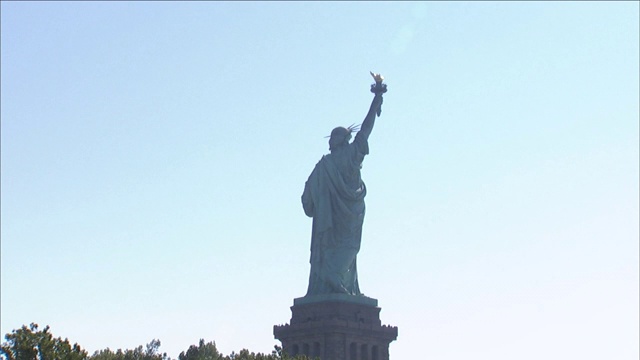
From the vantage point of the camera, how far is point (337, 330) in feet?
261

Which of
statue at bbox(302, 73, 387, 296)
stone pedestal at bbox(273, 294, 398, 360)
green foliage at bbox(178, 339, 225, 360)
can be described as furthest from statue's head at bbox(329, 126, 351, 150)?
green foliage at bbox(178, 339, 225, 360)

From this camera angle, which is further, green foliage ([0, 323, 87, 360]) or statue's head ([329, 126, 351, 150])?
statue's head ([329, 126, 351, 150])

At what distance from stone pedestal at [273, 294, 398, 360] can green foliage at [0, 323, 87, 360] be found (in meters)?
20.0

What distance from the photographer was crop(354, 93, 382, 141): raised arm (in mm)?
86312

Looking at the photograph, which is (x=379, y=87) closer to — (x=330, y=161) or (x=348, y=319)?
(x=330, y=161)

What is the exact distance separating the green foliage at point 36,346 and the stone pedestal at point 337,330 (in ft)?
65.6

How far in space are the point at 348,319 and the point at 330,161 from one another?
41.0 feet

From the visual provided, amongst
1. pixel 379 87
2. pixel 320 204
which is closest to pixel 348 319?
pixel 320 204

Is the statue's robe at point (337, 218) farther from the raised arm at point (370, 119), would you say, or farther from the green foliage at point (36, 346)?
the green foliage at point (36, 346)

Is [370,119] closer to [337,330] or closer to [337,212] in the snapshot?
[337,212]

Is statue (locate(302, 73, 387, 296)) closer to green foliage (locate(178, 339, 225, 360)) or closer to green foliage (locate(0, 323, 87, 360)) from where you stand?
green foliage (locate(178, 339, 225, 360))

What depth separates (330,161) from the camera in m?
85.4

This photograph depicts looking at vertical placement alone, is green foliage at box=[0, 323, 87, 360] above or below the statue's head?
below

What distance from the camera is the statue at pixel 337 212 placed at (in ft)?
274
